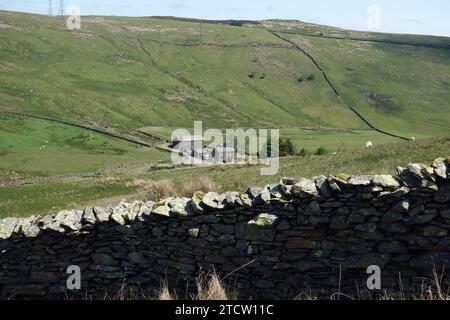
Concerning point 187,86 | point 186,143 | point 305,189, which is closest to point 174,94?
point 187,86

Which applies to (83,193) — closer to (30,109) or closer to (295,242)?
(295,242)

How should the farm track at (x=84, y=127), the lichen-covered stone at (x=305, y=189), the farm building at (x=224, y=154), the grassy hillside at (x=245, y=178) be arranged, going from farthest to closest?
the farm track at (x=84, y=127) < the farm building at (x=224, y=154) < the grassy hillside at (x=245, y=178) < the lichen-covered stone at (x=305, y=189)

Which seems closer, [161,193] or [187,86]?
[161,193]

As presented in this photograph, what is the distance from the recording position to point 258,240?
1045 cm

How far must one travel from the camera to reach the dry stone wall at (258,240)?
31.7ft

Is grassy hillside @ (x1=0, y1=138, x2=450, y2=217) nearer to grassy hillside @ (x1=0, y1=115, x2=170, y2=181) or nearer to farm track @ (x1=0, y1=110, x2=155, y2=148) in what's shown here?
grassy hillside @ (x1=0, y1=115, x2=170, y2=181)

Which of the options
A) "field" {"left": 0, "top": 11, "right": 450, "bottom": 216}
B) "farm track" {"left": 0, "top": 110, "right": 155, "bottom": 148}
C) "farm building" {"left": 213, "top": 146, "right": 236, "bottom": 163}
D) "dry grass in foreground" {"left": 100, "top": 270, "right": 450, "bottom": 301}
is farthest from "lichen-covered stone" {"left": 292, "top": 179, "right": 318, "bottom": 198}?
"farm track" {"left": 0, "top": 110, "right": 155, "bottom": 148}

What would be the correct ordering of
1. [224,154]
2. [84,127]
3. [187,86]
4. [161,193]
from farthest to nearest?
[187,86]
[84,127]
[224,154]
[161,193]

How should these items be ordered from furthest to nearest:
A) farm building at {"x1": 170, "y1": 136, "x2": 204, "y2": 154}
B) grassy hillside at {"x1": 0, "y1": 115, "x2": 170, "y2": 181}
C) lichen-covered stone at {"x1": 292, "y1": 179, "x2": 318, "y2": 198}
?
farm building at {"x1": 170, "y1": 136, "x2": 204, "y2": 154}
grassy hillside at {"x1": 0, "y1": 115, "x2": 170, "y2": 181}
lichen-covered stone at {"x1": 292, "y1": 179, "x2": 318, "y2": 198}

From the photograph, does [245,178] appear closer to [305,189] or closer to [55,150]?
[305,189]

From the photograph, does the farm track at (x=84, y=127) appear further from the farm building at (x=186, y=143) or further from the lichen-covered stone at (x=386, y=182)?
the lichen-covered stone at (x=386, y=182)

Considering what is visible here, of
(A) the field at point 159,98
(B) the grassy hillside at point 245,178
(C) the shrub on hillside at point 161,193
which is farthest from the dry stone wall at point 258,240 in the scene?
(A) the field at point 159,98

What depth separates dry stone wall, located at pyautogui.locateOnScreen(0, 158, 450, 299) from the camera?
9.67 meters

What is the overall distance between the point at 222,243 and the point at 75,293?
375 cm
